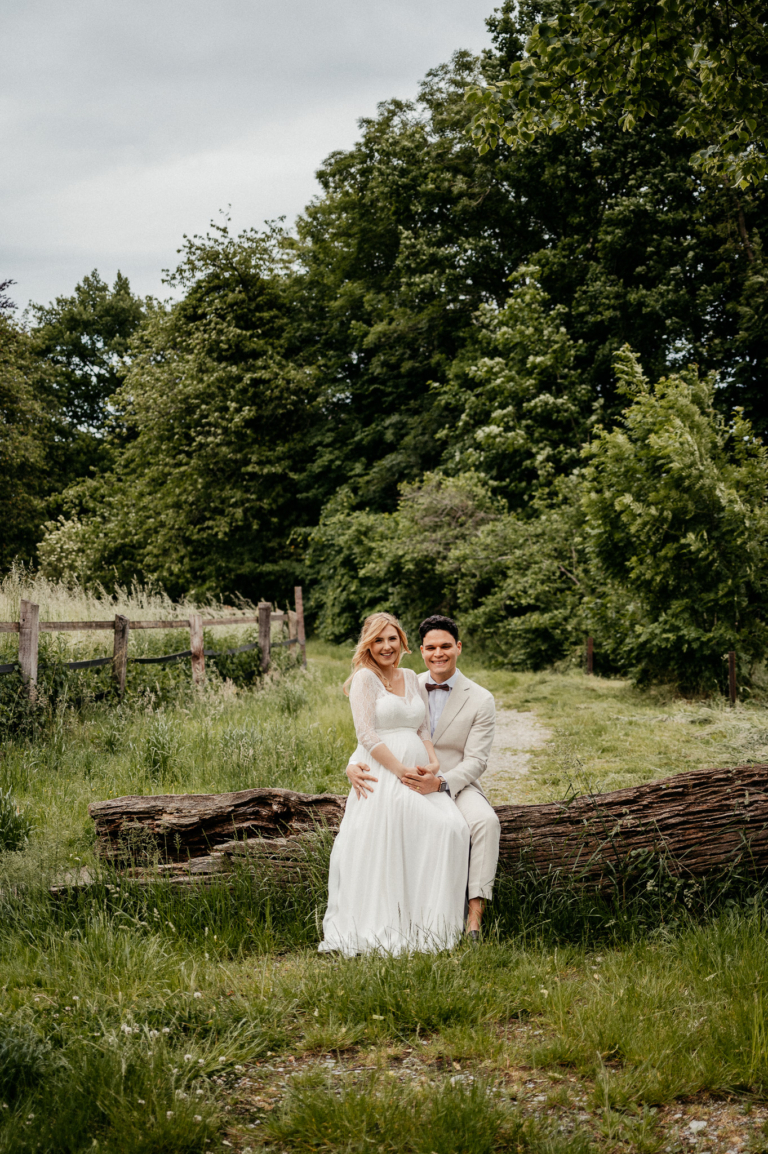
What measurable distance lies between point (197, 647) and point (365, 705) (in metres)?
7.80

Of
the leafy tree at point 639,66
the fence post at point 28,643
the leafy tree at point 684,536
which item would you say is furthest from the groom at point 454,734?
the leafy tree at point 684,536

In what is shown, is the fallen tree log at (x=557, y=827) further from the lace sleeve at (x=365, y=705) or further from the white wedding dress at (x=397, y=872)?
the lace sleeve at (x=365, y=705)

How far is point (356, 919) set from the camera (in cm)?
443

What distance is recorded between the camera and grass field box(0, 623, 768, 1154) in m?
2.73

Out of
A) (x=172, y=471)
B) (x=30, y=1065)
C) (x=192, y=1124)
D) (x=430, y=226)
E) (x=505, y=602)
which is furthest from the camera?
(x=172, y=471)

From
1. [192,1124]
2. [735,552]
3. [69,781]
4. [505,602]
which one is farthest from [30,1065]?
[505,602]

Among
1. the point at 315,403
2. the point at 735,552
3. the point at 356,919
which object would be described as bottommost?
the point at 356,919

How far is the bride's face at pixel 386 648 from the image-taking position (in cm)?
495

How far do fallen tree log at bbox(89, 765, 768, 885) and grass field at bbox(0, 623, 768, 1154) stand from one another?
0.22 metres

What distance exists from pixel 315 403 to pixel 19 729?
78.8 feet

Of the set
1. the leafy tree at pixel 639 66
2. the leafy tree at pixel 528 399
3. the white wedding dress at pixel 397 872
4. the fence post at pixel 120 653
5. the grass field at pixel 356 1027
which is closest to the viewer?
the grass field at pixel 356 1027

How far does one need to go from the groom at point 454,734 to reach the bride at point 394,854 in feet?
0.27

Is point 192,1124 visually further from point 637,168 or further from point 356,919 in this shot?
point 637,168

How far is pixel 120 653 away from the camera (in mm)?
10367
